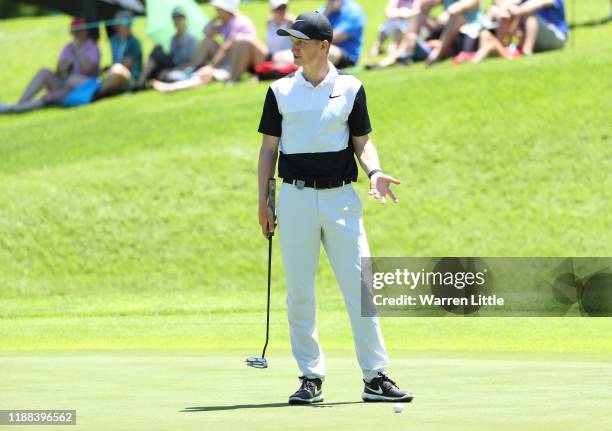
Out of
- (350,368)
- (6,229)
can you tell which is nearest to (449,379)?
(350,368)

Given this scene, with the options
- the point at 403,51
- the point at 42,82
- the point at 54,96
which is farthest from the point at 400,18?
the point at 42,82

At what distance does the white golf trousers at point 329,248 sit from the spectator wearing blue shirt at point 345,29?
40.4 feet

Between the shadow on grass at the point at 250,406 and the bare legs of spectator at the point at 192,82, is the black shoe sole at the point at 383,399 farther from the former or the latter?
the bare legs of spectator at the point at 192,82

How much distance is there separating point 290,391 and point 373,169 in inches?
53.4

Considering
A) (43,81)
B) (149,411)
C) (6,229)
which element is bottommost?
(149,411)

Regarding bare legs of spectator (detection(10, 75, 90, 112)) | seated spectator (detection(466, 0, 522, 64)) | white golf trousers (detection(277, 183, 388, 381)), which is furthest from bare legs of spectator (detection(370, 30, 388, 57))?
white golf trousers (detection(277, 183, 388, 381))

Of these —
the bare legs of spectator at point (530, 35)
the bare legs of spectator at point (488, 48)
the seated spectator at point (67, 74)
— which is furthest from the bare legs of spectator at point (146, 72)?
the bare legs of spectator at point (530, 35)

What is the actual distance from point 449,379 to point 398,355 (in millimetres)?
1728

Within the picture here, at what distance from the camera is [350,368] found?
8.62m

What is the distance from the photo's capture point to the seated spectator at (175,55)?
21.4 meters

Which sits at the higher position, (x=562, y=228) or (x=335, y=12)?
(x=335, y=12)

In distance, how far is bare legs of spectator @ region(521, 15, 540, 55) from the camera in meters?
19.2

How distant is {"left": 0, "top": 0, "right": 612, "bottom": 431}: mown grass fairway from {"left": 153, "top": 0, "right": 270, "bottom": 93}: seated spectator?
1.26 ft

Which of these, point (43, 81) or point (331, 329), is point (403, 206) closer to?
point (331, 329)
